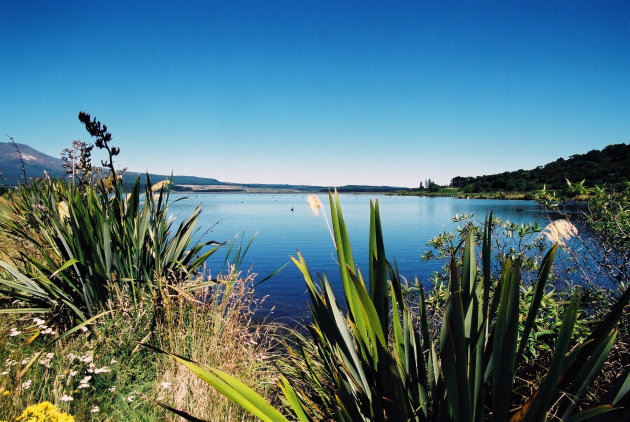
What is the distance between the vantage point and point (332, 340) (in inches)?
70.1

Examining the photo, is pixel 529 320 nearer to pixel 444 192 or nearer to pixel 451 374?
pixel 451 374

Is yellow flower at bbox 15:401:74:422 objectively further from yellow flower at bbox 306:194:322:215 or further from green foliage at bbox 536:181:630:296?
green foliage at bbox 536:181:630:296

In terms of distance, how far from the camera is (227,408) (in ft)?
9.72

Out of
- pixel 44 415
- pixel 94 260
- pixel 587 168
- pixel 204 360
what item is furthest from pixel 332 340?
pixel 587 168

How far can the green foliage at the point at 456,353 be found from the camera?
1.22 meters

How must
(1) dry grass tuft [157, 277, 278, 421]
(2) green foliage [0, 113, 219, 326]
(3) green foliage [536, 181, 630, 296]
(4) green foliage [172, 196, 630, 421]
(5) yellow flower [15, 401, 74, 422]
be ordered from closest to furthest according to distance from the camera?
1. (4) green foliage [172, 196, 630, 421]
2. (5) yellow flower [15, 401, 74, 422]
3. (1) dry grass tuft [157, 277, 278, 421]
4. (3) green foliage [536, 181, 630, 296]
5. (2) green foliage [0, 113, 219, 326]

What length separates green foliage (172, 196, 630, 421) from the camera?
1.22m

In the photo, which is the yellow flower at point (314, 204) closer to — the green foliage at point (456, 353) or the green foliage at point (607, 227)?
the green foliage at point (456, 353)

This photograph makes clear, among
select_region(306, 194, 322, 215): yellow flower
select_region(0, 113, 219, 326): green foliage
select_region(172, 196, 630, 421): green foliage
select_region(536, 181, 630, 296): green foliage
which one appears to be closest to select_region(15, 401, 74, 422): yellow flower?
select_region(172, 196, 630, 421): green foliage

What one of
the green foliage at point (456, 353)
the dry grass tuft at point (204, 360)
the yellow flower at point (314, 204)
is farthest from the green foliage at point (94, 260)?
the green foliage at point (456, 353)

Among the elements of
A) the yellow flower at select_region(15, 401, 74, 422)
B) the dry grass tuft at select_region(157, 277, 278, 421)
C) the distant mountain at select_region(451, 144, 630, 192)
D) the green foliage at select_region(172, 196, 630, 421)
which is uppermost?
the distant mountain at select_region(451, 144, 630, 192)

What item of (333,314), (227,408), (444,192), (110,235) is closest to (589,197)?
(333,314)

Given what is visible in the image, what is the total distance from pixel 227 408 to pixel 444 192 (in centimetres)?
14502

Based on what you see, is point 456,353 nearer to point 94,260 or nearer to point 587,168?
point 94,260
